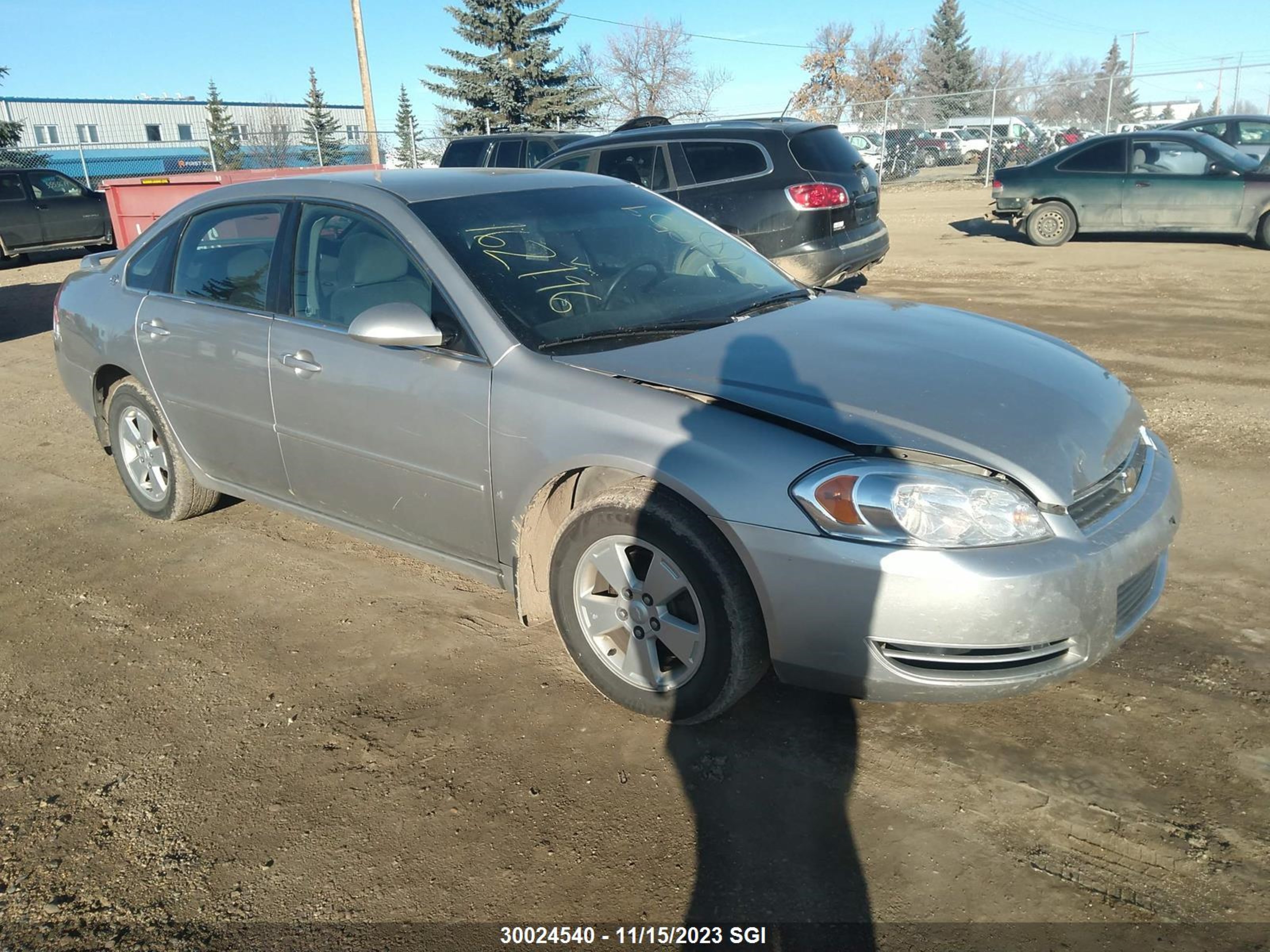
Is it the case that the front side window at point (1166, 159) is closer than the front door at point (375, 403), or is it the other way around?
the front door at point (375, 403)

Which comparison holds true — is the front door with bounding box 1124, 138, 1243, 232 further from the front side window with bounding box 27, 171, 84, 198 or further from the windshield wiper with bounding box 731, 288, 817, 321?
the front side window with bounding box 27, 171, 84, 198

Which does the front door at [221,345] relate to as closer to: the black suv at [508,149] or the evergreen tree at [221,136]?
the black suv at [508,149]

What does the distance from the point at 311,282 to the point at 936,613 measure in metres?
2.79

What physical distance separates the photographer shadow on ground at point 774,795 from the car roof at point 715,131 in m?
6.74

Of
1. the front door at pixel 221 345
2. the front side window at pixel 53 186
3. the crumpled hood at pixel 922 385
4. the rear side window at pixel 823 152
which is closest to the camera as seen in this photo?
the crumpled hood at pixel 922 385

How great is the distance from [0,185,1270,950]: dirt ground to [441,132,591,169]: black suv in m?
11.7

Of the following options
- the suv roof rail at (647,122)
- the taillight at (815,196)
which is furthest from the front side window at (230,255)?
the suv roof rail at (647,122)

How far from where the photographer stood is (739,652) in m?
2.91

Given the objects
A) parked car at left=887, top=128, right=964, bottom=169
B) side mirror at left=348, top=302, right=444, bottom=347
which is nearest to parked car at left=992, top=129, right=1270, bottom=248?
side mirror at left=348, top=302, right=444, bottom=347

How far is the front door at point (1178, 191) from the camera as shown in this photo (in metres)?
13.0

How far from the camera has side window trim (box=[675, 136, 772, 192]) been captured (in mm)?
9391

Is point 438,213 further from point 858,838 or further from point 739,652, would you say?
point 858,838

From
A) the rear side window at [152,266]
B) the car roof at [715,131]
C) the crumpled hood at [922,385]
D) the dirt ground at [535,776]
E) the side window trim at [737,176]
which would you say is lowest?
the dirt ground at [535,776]

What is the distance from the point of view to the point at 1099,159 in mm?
13781
